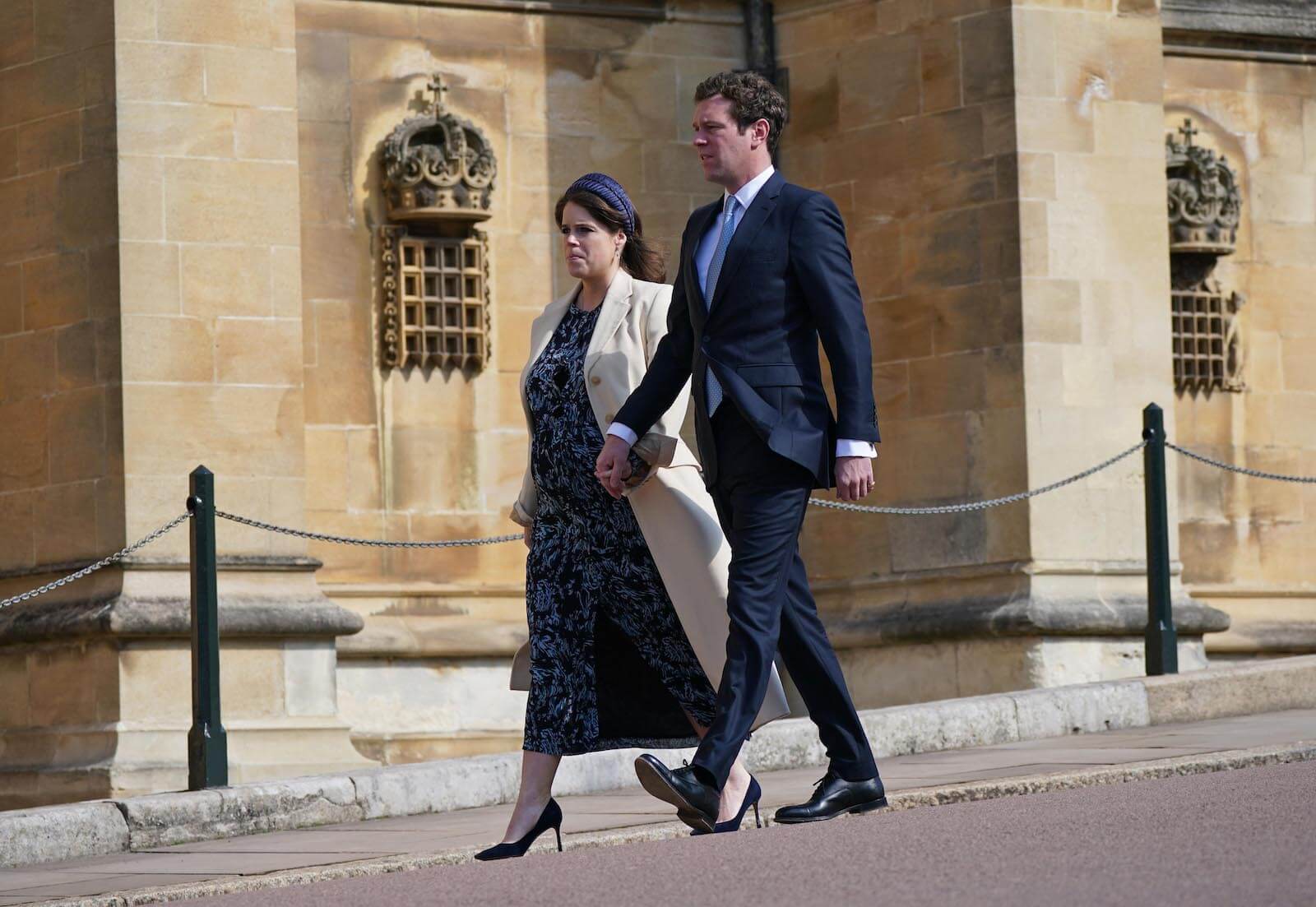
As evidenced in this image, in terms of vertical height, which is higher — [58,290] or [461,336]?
[58,290]

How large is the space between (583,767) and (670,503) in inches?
99.1

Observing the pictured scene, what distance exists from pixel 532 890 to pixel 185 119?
6131 mm

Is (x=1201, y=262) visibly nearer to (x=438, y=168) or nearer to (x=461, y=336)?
(x=461, y=336)

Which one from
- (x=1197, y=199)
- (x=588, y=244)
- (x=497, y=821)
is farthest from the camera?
(x=1197, y=199)

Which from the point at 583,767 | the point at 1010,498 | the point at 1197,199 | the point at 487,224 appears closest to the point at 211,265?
the point at 487,224

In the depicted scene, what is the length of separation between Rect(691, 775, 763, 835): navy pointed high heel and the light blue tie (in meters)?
0.98

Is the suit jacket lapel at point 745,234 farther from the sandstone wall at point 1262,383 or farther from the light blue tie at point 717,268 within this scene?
the sandstone wall at point 1262,383

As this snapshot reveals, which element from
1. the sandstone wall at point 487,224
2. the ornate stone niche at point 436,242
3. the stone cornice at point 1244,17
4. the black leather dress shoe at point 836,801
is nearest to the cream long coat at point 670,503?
the black leather dress shoe at point 836,801

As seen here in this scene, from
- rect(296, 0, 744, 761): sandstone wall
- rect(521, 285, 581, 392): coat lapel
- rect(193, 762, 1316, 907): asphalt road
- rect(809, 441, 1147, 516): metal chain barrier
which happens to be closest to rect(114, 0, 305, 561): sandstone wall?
rect(296, 0, 744, 761): sandstone wall

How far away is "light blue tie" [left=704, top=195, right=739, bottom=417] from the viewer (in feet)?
22.0

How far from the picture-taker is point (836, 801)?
21.9ft

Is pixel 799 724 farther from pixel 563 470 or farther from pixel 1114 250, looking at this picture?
pixel 1114 250

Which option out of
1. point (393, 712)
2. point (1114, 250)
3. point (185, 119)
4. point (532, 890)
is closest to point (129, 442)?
point (185, 119)

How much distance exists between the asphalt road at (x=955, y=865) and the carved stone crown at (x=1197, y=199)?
7725mm
